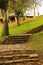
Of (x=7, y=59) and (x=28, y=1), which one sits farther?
(x=28, y=1)

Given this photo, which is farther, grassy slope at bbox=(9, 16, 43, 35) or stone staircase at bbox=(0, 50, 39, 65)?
grassy slope at bbox=(9, 16, 43, 35)

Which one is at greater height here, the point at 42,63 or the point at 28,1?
the point at 28,1

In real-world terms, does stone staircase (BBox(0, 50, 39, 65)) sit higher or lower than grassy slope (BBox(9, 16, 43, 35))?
higher

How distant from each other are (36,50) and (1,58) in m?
2.25

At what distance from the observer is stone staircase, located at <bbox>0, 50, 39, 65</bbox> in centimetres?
1048

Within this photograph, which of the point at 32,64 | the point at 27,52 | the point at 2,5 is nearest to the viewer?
the point at 32,64

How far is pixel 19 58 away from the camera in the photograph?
11047mm

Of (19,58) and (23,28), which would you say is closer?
(19,58)

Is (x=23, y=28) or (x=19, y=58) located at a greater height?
(x=19, y=58)

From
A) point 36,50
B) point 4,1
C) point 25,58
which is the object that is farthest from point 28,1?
point 25,58

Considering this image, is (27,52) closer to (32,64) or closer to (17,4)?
(32,64)

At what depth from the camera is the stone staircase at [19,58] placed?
10.5 meters

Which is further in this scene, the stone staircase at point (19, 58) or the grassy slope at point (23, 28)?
the grassy slope at point (23, 28)

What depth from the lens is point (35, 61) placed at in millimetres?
10727
